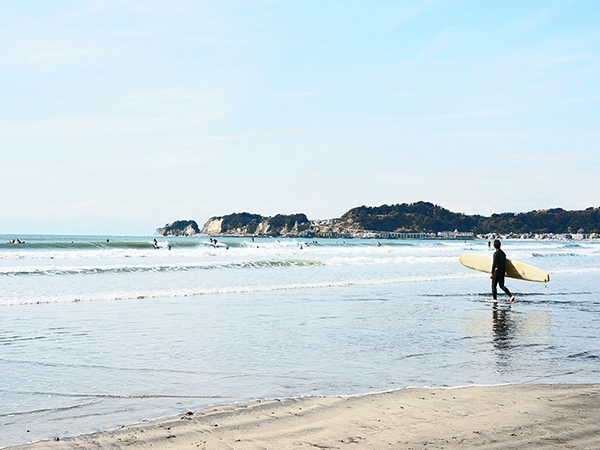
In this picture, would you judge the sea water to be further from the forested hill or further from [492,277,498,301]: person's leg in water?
the forested hill

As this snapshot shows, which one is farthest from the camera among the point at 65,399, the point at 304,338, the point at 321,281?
the point at 321,281

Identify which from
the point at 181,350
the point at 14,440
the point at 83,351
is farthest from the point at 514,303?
the point at 14,440

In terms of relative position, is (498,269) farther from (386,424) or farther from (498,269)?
(386,424)

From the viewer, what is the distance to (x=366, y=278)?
25.3 m

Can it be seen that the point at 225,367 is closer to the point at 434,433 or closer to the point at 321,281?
the point at 434,433

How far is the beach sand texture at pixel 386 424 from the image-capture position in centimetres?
497

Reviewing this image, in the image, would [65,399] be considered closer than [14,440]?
No

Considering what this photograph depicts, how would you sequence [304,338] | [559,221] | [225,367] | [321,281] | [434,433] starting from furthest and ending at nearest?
[559,221] → [321,281] → [304,338] → [225,367] → [434,433]

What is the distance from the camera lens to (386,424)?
18.0ft

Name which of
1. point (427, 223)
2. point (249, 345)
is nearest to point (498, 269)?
point (249, 345)

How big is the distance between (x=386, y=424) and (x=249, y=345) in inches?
182

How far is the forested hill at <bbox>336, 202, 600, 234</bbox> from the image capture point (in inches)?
7308

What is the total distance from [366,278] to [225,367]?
57.3 feet

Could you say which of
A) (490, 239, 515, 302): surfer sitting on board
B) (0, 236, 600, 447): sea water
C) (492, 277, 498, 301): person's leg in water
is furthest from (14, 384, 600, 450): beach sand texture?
(490, 239, 515, 302): surfer sitting on board
